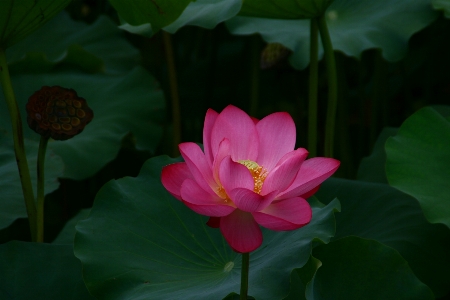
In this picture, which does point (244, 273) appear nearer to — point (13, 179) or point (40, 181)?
point (40, 181)

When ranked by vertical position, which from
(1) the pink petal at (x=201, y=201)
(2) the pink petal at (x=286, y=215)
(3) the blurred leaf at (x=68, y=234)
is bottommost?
(3) the blurred leaf at (x=68, y=234)

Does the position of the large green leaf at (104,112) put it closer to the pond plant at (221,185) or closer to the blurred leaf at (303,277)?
the pond plant at (221,185)

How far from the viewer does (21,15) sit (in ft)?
2.85

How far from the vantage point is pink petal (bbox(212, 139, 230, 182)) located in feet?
1.98

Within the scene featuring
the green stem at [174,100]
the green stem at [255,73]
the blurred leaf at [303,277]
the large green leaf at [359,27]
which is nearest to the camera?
the blurred leaf at [303,277]

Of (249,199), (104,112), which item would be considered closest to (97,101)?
(104,112)

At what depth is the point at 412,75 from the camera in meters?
2.34

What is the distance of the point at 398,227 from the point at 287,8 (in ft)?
1.53

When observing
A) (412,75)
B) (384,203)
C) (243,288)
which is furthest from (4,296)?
(412,75)

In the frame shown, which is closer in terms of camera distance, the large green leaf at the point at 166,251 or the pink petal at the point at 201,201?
the pink petal at the point at 201,201

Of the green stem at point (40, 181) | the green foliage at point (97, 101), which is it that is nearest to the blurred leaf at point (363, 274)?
the green stem at point (40, 181)

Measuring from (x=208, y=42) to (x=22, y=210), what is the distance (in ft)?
5.97

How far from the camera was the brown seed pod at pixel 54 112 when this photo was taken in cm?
90

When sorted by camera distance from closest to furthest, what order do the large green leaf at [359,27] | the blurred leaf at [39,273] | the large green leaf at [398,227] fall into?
1. the blurred leaf at [39,273]
2. the large green leaf at [398,227]
3. the large green leaf at [359,27]
